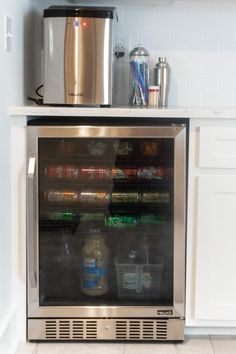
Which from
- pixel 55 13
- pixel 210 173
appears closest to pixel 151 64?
pixel 55 13

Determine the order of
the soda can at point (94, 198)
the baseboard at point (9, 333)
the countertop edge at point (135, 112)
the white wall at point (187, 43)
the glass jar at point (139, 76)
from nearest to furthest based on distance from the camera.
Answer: the baseboard at point (9, 333) → the countertop edge at point (135, 112) → the soda can at point (94, 198) → the glass jar at point (139, 76) → the white wall at point (187, 43)

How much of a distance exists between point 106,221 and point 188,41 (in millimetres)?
1114

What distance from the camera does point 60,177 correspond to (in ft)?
Answer: 7.84

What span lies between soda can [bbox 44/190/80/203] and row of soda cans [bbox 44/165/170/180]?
0.06 meters

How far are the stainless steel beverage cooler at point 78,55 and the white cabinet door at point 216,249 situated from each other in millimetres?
613

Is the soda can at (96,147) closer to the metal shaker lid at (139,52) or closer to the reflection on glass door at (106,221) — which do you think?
the reflection on glass door at (106,221)

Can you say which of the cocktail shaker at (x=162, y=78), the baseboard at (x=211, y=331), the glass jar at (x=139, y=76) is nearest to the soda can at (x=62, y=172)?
the glass jar at (x=139, y=76)

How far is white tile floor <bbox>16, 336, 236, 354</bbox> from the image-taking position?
2.32 metres

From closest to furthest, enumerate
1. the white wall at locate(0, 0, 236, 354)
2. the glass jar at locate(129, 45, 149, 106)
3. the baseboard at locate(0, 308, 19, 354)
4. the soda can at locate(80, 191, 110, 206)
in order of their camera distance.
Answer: the baseboard at locate(0, 308, 19, 354), the soda can at locate(80, 191, 110, 206), the glass jar at locate(129, 45, 149, 106), the white wall at locate(0, 0, 236, 354)

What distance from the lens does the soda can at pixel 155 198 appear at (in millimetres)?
2395

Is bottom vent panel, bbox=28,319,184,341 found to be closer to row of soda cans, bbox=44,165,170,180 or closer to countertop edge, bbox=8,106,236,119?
row of soda cans, bbox=44,165,170,180

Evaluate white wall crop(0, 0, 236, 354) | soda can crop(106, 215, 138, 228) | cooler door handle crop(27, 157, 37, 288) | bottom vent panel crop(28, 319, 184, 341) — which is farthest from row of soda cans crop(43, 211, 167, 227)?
white wall crop(0, 0, 236, 354)

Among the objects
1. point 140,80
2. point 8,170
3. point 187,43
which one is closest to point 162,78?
point 140,80

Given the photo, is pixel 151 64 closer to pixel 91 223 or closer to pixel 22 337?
pixel 91 223
